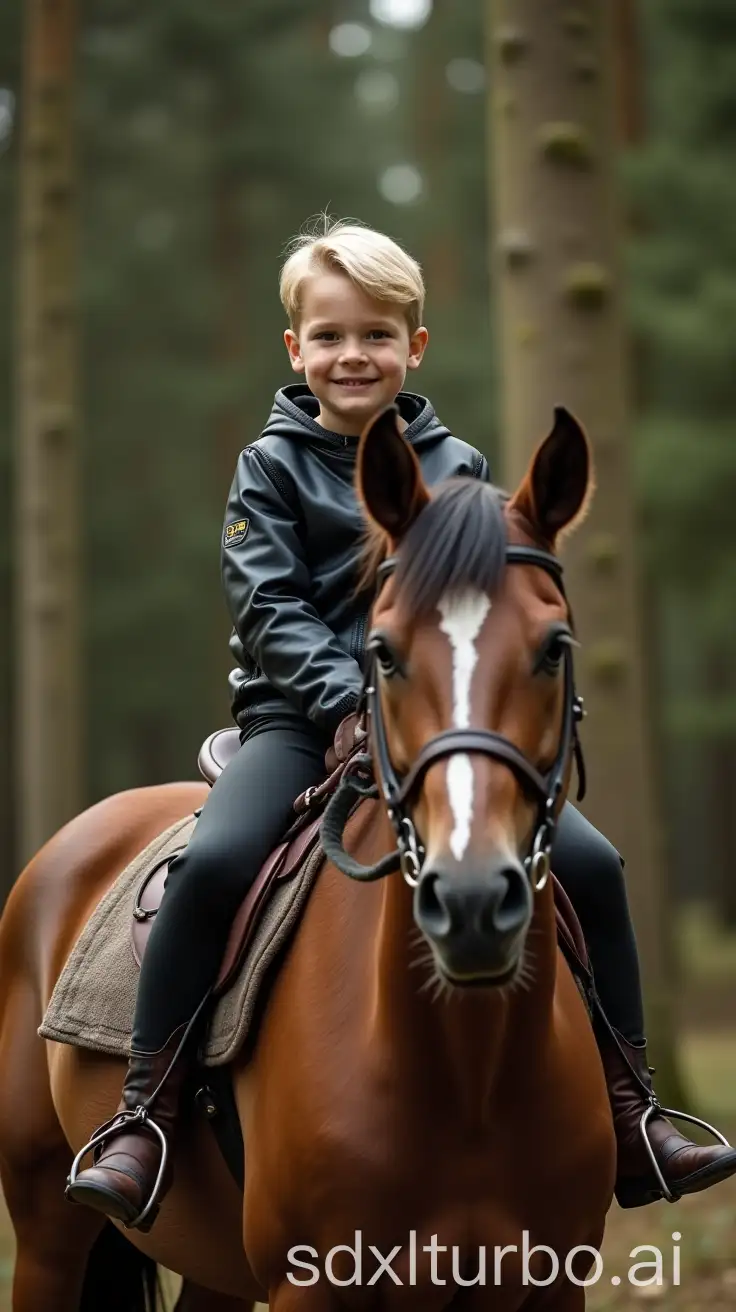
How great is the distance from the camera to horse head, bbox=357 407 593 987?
112 inches

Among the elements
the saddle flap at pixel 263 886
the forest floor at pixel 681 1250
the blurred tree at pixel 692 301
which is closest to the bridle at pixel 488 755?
the saddle flap at pixel 263 886

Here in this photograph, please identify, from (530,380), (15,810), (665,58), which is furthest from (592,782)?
(15,810)

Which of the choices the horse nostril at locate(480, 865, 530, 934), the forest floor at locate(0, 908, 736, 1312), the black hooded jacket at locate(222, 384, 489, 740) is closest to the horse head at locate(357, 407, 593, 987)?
the horse nostril at locate(480, 865, 530, 934)

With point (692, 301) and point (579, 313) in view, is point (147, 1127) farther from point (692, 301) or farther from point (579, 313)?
point (692, 301)

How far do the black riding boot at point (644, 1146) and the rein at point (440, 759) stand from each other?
993 millimetres

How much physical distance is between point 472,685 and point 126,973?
199cm

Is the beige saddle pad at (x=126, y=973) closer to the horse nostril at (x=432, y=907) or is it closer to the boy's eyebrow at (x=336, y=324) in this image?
the horse nostril at (x=432, y=907)

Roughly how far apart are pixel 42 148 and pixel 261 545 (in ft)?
37.8

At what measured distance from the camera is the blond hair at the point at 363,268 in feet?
13.8

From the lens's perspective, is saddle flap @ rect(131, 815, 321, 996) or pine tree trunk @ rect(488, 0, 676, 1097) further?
pine tree trunk @ rect(488, 0, 676, 1097)

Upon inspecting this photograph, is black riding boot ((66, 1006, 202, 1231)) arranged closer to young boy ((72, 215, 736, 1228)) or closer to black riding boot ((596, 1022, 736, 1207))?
young boy ((72, 215, 736, 1228))

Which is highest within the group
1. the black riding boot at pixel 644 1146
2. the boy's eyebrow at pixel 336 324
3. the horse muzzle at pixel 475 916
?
the boy's eyebrow at pixel 336 324

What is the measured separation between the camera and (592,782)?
8.95 meters

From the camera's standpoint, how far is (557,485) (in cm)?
337
